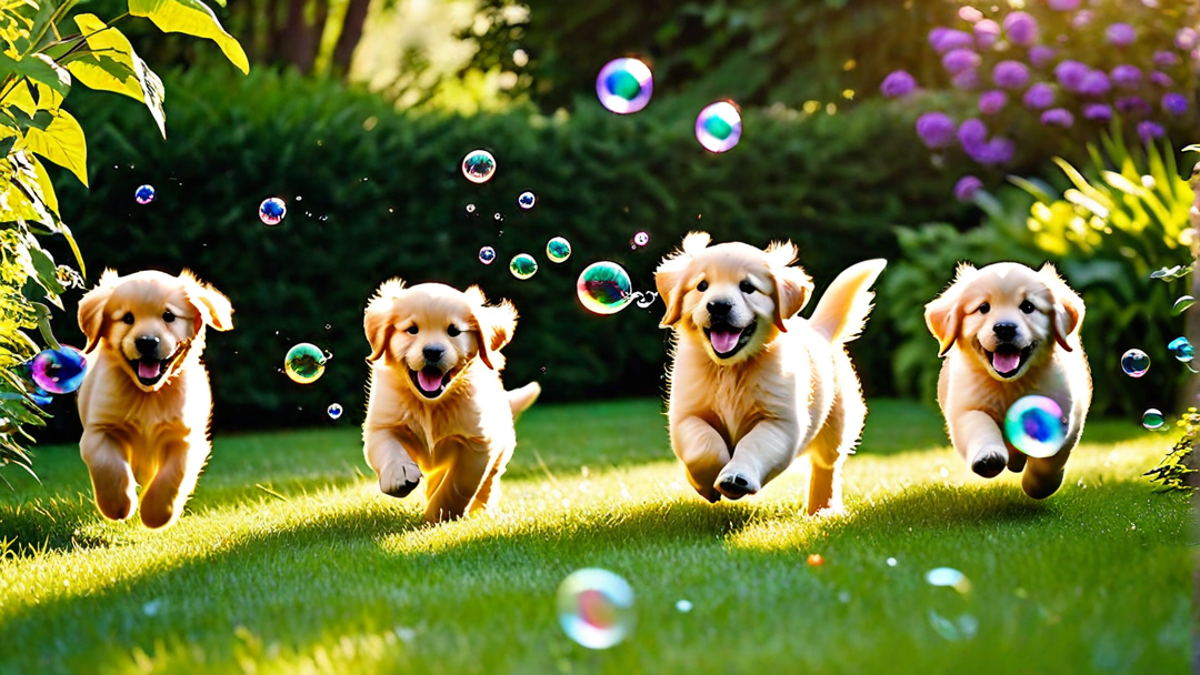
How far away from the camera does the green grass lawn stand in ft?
9.47

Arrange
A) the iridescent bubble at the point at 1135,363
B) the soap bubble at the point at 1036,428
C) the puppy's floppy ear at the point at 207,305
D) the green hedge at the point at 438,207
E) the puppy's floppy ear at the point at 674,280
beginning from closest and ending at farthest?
the soap bubble at the point at 1036,428
the puppy's floppy ear at the point at 207,305
the puppy's floppy ear at the point at 674,280
the iridescent bubble at the point at 1135,363
the green hedge at the point at 438,207

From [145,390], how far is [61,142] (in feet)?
3.29

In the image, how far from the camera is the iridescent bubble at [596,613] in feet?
9.43

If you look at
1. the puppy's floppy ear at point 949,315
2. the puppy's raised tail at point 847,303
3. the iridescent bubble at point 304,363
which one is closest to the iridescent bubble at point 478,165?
the iridescent bubble at point 304,363

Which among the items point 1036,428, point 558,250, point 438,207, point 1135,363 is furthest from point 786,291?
point 438,207

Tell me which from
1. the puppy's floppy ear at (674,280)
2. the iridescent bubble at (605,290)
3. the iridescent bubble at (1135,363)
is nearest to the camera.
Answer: the puppy's floppy ear at (674,280)

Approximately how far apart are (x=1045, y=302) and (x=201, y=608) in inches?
113

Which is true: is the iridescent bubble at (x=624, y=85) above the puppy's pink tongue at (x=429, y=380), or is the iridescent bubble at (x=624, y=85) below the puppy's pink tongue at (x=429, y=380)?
above

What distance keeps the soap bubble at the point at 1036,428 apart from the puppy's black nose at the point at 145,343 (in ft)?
9.34

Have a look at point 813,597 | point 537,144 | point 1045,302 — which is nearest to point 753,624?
point 813,597

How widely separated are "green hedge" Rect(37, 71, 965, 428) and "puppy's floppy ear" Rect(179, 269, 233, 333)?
154 inches

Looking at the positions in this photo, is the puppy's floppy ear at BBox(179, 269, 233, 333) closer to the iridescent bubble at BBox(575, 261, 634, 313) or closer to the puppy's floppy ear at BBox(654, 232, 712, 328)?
the iridescent bubble at BBox(575, 261, 634, 313)

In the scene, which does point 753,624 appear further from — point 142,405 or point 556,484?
point 556,484

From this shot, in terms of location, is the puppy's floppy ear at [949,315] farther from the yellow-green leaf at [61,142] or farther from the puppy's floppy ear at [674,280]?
the yellow-green leaf at [61,142]
